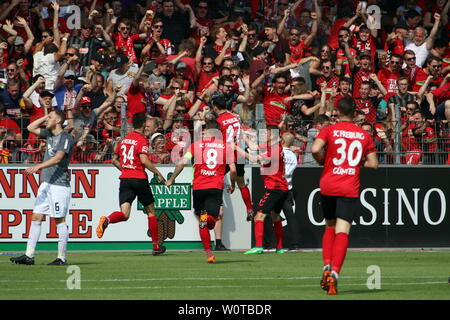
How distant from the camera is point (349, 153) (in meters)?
11.1

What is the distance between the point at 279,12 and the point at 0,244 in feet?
30.8

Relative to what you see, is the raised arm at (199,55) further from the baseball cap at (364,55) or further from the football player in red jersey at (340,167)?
the football player in red jersey at (340,167)

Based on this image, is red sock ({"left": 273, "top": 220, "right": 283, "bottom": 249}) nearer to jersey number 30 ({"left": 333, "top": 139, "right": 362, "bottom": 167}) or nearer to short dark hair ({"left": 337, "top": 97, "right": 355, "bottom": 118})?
jersey number 30 ({"left": 333, "top": 139, "right": 362, "bottom": 167})

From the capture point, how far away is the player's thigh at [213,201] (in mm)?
15508

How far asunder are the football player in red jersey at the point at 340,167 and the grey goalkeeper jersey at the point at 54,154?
15.7ft

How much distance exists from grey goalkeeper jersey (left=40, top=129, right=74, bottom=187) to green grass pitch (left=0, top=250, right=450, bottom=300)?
1.33 metres

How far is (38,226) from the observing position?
1465 centimetres

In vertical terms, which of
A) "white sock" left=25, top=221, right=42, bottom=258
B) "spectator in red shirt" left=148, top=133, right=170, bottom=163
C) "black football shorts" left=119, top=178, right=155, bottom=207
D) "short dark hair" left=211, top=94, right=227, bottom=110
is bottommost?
"white sock" left=25, top=221, right=42, bottom=258

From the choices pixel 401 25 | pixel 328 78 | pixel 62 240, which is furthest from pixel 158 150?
pixel 401 25

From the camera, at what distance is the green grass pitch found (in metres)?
10.8

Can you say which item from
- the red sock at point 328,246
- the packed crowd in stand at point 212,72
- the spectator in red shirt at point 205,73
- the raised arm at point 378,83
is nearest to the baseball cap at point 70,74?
the packed crowd in stand at point 212,72

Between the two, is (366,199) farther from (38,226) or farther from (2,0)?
(2,0)

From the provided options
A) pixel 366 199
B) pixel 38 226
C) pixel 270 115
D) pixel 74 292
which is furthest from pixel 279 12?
pixel 74 292

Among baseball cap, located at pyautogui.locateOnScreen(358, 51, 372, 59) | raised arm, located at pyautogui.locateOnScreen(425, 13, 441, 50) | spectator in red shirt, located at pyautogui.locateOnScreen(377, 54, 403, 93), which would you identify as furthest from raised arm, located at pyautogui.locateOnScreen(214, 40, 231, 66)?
raised arm, located at pyautogui.locateOnScreen(425, 13, 441, 50)
